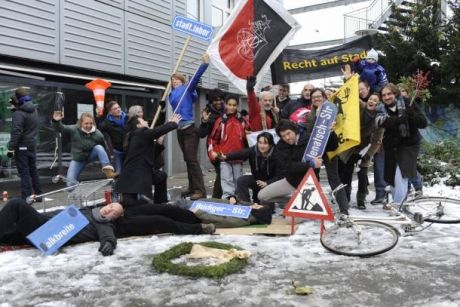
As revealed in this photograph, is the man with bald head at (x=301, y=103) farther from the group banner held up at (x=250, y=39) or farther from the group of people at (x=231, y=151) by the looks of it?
the group banner held up at (x=250, y=39)

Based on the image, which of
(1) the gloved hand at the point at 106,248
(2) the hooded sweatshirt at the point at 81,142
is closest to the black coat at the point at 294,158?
(1) the gloved hand at the point at 106,248

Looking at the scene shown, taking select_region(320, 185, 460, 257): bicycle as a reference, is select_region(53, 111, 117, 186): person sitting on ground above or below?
above

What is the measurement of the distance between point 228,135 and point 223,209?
5.72 ft

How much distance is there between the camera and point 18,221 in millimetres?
5707

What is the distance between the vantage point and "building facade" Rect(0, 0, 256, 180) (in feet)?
34.8

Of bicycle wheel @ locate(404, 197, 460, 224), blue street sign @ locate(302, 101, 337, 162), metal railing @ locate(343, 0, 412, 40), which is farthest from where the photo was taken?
metal railing @ locate(343, 0, 412, 40)

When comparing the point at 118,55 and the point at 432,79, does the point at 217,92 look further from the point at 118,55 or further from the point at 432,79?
the point at 432,79

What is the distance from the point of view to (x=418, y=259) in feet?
17.1

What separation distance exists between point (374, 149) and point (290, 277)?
404 centimetres

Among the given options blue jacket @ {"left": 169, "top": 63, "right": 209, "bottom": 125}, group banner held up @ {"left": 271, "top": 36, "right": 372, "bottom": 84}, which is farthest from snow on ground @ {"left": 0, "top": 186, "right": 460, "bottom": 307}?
group banner held up @ {"left": 271, "top": 36, "right": 372, "bottom": 84}

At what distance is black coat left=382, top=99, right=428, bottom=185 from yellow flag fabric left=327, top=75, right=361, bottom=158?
51cm

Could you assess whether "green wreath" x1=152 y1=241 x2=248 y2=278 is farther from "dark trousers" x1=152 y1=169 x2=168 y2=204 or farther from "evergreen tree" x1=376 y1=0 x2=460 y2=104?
"evergreen tree" x1=376 y1=0 x2=460 y2=104

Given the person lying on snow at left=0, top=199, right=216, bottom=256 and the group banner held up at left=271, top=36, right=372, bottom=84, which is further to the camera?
the group banner held up at left=271, top=36, right=372, bottom=84

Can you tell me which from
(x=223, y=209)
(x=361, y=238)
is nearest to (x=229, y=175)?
(x=223, y=209)
